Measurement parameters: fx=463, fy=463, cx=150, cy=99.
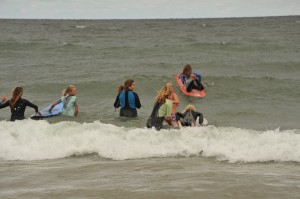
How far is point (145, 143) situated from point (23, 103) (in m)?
3.71

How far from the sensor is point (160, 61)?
24.7 metres

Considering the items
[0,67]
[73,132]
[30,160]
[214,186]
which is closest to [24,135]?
[73,132]

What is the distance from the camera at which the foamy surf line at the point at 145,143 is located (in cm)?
777

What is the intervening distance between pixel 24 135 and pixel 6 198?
171 inches

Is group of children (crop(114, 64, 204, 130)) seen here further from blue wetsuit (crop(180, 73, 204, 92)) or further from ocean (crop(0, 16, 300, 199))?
blue wetsuit (crop(180, 73, 204, 92))

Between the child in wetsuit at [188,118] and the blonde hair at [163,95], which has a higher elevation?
the blonde hair at [163,95]

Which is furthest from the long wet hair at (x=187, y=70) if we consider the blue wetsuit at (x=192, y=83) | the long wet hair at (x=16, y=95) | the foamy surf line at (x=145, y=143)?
the long wet hair at (x=16, y=95)

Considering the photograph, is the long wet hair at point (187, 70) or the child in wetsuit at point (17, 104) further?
the long wet hair at point (187, 70)

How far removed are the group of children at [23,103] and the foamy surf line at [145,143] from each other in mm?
1023

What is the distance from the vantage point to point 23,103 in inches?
426

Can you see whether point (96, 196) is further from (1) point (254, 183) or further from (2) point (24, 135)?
(2) point (24, 135)

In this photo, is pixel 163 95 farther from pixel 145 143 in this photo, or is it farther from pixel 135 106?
pixel 135 106

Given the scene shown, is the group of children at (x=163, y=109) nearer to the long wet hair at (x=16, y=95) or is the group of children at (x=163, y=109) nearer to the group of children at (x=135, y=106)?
the group of children at (x=135, y=106)

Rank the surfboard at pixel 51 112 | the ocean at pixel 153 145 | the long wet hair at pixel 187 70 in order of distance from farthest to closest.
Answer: the long wet hair at pixel 187 70, the surfboard at pixel 51 112, the ocean at pixel 153 145
